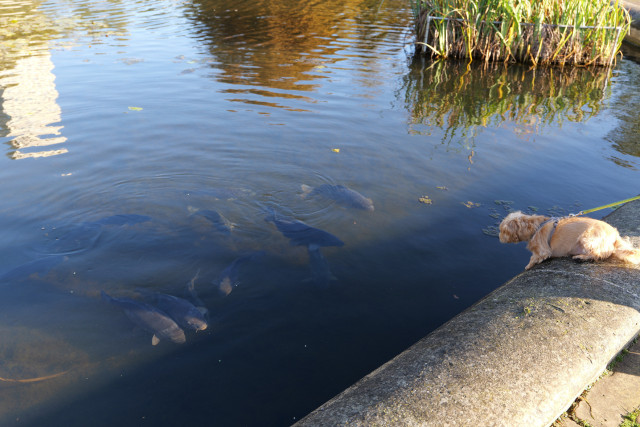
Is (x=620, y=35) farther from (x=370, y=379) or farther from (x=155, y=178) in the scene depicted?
(x=370, y=379)

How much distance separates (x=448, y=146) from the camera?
27.4 ft

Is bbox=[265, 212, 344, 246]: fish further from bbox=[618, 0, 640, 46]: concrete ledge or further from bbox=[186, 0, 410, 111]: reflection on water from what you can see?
bbox=[618, 0, 640, 46]: concrete ledge

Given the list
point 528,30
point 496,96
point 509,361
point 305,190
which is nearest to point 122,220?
point 305,190

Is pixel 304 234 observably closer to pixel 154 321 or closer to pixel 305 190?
pixel 305 190

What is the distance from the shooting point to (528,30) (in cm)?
1304

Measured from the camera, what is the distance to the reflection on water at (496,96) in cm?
962

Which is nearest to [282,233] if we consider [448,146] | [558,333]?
[558,333]

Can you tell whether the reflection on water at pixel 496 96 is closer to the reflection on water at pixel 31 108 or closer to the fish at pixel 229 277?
the fish at pixel 229 277

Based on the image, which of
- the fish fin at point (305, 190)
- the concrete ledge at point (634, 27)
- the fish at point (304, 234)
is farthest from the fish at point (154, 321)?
the concrete ledge at point (634, 27)

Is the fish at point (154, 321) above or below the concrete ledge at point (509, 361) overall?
below

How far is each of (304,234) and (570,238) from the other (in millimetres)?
2749

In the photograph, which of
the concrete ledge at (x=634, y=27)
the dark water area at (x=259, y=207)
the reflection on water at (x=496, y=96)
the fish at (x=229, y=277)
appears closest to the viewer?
the dark water area at (x=259, y=207)

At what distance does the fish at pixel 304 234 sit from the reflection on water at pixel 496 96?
13.1 feet

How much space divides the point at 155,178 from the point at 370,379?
5.09 m
